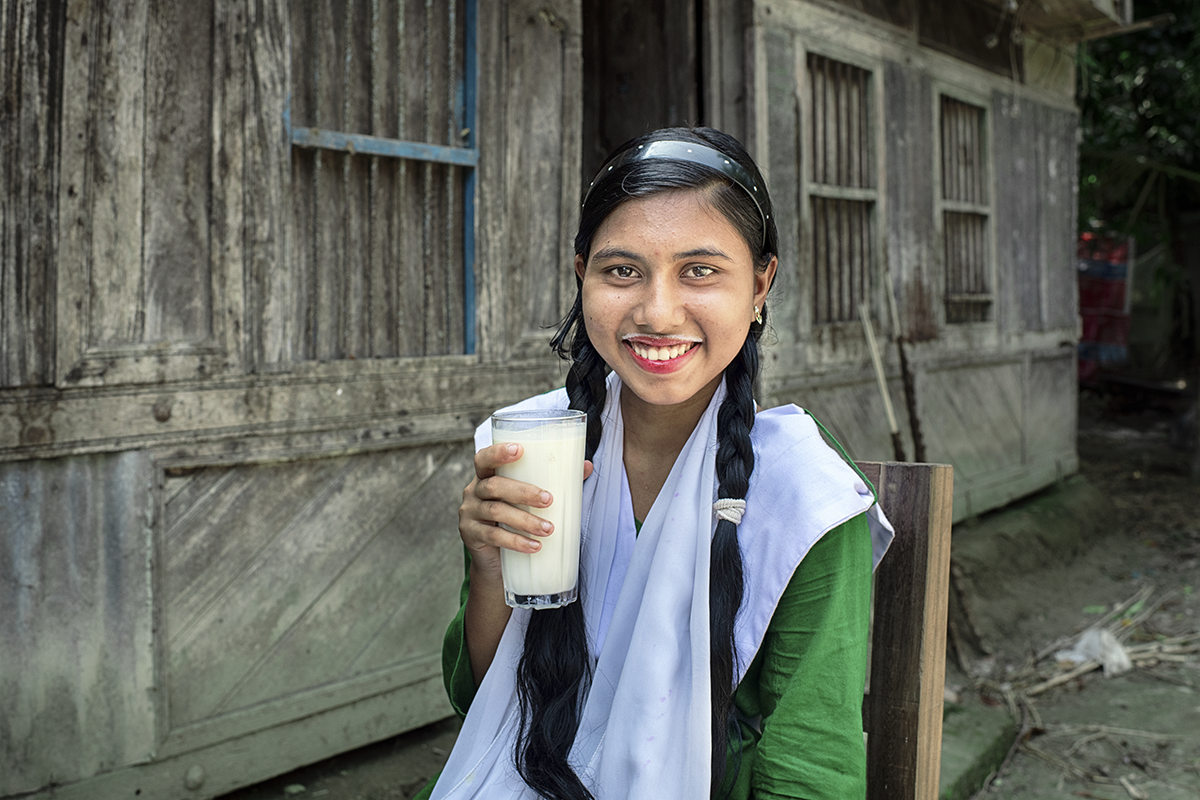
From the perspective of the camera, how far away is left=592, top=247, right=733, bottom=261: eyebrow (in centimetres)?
142

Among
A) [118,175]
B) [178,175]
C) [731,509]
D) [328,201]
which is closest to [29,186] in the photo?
[118,175]

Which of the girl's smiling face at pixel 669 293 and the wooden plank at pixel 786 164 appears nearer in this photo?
the girl's smiling face at pixel 669 293

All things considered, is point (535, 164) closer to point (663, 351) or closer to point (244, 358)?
point (244, 358)

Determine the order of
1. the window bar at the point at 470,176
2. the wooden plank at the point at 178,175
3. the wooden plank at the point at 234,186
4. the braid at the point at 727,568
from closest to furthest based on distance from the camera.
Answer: the braid at the point at 727,568, the wooden plank at the point at 178,175, the wooden plank at the point at 234,186, the window bar at the point at 470,176

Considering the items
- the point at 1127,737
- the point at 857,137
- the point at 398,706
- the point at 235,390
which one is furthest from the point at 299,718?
the point at 857,137

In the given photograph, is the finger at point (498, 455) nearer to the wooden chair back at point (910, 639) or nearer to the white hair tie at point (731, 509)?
the white hair tie at point (731, 509)

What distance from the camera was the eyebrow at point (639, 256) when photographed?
4.65ft

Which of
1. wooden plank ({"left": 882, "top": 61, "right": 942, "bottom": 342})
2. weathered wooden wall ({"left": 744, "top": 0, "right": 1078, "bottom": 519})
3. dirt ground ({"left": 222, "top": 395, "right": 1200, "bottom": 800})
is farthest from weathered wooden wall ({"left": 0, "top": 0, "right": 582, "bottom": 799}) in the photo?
wooden plank ({"left": 882, "top": 61, "right": 942, "bottom": 342})

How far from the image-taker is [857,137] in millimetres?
5266

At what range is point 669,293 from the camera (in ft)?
4.66

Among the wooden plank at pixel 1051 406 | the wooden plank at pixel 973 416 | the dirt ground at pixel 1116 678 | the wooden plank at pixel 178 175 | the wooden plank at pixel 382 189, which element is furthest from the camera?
the wooden plank at pixel 1051 406

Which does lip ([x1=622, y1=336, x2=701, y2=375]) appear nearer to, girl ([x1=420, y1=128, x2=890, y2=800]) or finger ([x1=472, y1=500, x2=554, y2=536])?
girl ([x1=420, y1=128, x2=890, y2=800])

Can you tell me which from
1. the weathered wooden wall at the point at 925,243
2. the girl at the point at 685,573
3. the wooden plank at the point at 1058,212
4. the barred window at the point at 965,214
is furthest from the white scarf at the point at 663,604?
the wooden plank at the point at 1058,212

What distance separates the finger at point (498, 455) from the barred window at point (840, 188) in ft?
13.1
